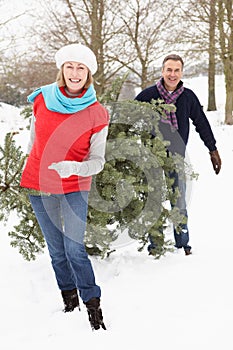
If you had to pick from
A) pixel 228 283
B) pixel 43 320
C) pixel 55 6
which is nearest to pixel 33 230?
pixel 43 320

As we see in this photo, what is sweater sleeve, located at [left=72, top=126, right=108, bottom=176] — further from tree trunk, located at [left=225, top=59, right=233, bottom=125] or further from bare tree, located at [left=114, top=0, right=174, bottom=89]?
tree trunk, located at [left=225, top=59, right=233, bottom=125]

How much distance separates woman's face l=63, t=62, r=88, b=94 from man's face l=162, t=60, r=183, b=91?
1441 mm

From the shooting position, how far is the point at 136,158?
351cm

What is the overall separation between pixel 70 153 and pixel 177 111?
175 cm

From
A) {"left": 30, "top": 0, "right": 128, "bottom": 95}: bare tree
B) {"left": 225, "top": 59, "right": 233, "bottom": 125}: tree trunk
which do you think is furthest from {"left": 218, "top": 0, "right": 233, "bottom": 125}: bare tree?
{"left": 30, "top": 0, "right": 128, "bottom": 95}: bare tree

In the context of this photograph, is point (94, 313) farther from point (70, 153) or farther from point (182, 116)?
point (182, 116)

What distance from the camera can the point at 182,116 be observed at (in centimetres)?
399

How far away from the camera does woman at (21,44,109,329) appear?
256 cm

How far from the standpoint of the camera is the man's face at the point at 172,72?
12.3 ft

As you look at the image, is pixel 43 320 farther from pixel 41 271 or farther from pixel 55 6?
pixel 55 6

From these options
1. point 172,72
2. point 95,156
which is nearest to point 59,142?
point 95,156

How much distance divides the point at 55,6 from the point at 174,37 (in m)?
4.83

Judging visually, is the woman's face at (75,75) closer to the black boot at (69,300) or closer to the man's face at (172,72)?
the man's face at (172,72)

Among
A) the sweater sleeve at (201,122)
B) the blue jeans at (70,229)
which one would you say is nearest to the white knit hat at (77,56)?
the blue jeans at (70,229)
